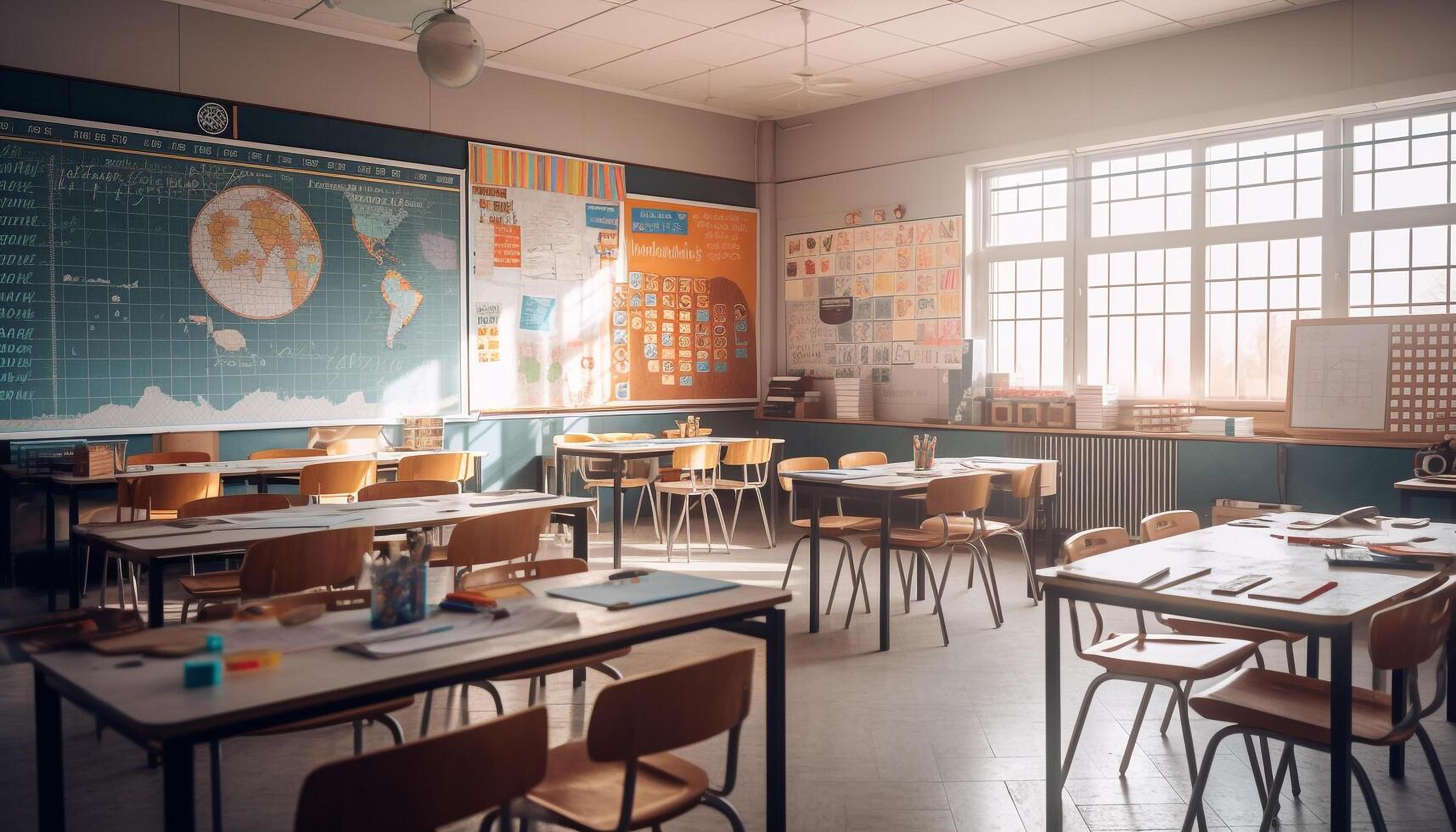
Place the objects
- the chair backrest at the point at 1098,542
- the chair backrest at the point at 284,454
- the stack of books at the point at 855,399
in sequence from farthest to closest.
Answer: the stack of books at the point at 855,399, the chair backrest at the point at 284,454, the chair backrest at the point at 1098,542

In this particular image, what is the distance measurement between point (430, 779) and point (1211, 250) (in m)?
7.14

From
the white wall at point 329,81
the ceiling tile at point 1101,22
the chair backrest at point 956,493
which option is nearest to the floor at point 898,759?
the chair backrest at point 956,493

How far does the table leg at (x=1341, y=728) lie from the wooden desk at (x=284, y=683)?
117 cm

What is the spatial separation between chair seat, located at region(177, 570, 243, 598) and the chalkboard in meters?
2.57

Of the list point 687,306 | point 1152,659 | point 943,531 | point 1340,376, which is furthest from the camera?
point 687,306

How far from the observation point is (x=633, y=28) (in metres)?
7.22

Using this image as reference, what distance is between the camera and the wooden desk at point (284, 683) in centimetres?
154

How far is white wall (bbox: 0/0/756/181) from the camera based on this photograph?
6043 millimetres

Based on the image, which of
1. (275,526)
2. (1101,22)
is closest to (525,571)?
(275,526)

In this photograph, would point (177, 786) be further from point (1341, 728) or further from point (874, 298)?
point (874, 298)

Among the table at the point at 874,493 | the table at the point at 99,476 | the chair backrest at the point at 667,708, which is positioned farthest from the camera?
the table at the point at 99,476

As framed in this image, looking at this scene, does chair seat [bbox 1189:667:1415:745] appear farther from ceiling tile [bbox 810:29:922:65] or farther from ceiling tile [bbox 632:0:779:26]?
ceiling tile [bbox 810:29:922:65]

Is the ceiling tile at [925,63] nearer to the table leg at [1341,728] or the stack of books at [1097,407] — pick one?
the stack of books at [1097,407]

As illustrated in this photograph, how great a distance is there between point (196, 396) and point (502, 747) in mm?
5701
